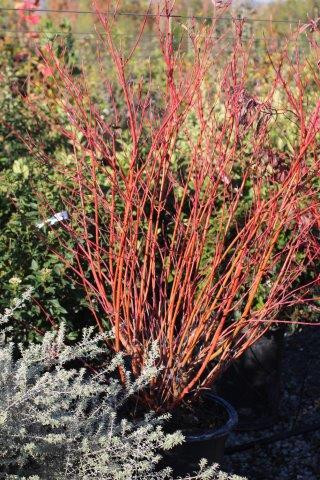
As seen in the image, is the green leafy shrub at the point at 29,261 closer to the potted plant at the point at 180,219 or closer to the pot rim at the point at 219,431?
the potted plant at the point at 180,219

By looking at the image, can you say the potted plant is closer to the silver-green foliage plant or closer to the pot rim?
the pot rim

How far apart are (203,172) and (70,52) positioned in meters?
5.25

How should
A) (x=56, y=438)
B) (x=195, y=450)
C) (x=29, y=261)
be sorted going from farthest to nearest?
1. (x=29, y=261)
2. (x=195, y=450)
3. (x=56, y=438)

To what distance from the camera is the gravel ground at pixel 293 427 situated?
4180mm

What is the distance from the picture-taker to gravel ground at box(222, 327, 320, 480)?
4180 millimetres

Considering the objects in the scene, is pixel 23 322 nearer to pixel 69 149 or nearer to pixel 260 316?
pixel 260 316

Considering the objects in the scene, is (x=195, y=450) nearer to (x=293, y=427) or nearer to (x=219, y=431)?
(x=219, y=431)

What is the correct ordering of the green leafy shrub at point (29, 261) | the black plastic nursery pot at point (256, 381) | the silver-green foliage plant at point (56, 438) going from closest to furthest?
the silver-green foliage plant at point (56, 438) → the green leafy shrub at point (29, 261) → the black plastic nursery pot at point (256, 381)

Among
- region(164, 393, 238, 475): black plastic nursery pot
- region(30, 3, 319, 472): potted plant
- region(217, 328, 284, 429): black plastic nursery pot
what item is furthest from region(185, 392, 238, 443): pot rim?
region(217, 328, 284, 429): black plastic nursery pot

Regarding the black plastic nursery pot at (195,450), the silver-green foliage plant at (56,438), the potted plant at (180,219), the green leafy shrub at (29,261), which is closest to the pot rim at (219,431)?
the black plastic nursery pot at (195,450)

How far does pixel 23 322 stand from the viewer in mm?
3602

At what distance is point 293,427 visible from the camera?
4539 millimetres

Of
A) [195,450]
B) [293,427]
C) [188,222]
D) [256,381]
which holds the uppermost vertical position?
[188,222]

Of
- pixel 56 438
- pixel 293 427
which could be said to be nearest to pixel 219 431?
pixel 56 438
